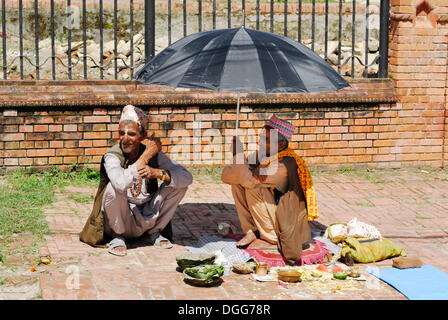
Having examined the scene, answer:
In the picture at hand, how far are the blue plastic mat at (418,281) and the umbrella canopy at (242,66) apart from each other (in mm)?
1543

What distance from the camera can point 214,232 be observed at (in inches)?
285

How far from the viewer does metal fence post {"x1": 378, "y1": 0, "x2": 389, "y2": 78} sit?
381 inches

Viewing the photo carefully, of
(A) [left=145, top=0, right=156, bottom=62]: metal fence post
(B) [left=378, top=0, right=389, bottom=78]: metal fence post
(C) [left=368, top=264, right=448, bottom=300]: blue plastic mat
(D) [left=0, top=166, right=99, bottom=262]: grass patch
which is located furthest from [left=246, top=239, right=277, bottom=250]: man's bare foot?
(B) [left=378, top=0, right=389, bottom=78]: metal fence post

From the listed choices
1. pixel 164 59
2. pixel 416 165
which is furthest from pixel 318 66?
pixel 416 165

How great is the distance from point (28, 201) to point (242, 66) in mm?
3110

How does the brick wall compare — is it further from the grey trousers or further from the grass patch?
the grey trousers

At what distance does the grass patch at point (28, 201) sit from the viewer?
657 cm

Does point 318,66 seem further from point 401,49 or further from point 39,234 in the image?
point 401,49

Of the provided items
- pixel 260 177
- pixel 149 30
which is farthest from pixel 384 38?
pixel 260 177

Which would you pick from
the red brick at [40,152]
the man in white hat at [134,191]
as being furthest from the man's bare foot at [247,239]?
the red brick at [40,152]

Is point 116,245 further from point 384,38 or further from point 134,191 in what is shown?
point 384,38

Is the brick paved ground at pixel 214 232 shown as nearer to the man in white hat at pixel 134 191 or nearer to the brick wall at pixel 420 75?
the man in white hat at pixel 134 191

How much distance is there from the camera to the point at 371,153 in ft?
32.0

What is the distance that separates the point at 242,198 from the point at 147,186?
826 millimetres
